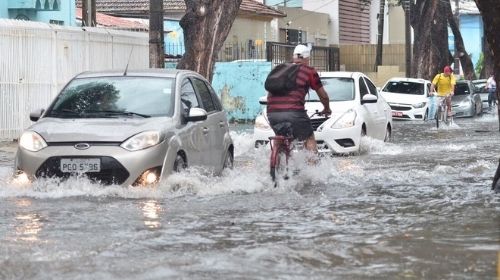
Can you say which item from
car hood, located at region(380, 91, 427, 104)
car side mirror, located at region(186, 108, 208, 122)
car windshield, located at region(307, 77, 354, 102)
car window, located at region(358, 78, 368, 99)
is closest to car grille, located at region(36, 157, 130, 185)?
car side mirror, located at region(186, 108, 208, 122)

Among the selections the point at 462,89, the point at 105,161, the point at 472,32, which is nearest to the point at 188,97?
the point at 105,161

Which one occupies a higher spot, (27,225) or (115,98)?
(115,98)

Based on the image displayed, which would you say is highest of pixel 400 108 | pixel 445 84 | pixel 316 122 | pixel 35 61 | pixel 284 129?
pixel 35 61

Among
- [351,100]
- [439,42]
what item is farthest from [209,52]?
[439,42]

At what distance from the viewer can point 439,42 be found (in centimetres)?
3381

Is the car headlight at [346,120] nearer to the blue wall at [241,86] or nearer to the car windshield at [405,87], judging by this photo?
the blue wall at [241,86]

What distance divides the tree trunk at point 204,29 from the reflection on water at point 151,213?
27.9 ft

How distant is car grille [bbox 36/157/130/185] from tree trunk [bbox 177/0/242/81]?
8204mm

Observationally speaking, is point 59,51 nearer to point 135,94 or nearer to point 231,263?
point 135,94

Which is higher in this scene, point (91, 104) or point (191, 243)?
point (91, 104)

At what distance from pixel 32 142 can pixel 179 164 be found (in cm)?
159

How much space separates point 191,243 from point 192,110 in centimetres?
351

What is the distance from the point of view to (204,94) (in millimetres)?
11836

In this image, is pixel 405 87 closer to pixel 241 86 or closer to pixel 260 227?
pixel 241 86
